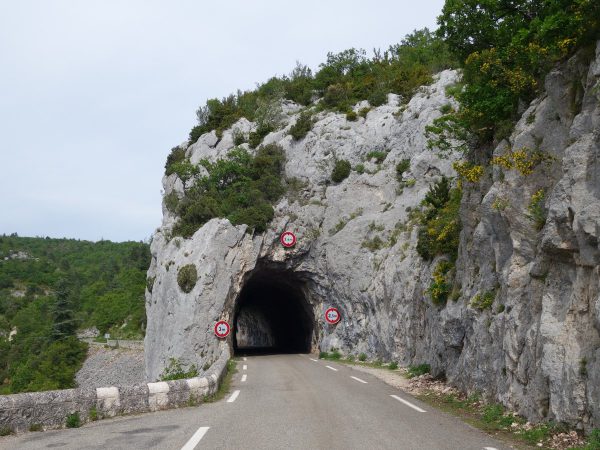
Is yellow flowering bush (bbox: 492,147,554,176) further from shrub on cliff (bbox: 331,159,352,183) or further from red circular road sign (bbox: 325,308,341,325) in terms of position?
shrub on cliff (bbox: 331,159,352,183)

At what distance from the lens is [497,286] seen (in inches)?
529

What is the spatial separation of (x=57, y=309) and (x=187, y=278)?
151ft

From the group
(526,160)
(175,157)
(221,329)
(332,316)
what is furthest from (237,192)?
(526,160)

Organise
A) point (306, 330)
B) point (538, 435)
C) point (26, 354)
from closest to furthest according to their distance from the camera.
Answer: point (538, 435)
point (306, 330)
point (26, 354)

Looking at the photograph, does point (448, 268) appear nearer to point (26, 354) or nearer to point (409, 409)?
point (409, 409)

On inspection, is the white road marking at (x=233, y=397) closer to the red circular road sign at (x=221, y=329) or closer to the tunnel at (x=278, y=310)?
the red circular road sign at (x=221, y=329)

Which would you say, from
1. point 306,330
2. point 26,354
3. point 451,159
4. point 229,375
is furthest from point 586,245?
point 26,354

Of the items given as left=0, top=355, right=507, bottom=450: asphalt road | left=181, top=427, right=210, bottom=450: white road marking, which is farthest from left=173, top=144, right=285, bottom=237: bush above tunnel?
left=181, top=427, right=210, bottom=450: white road marking

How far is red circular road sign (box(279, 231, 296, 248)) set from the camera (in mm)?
35406

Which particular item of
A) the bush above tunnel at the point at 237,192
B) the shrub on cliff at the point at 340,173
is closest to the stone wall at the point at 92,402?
the bush above tunnel at the point at 237,192

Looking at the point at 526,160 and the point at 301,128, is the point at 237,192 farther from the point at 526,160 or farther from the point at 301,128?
the point at 526,160

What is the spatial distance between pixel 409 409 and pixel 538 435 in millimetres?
3494

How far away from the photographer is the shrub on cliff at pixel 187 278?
32.3 metres

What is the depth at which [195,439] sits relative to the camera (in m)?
7.89
